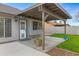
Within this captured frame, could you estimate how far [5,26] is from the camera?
7.55 metres

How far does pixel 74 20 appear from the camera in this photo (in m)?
5.68

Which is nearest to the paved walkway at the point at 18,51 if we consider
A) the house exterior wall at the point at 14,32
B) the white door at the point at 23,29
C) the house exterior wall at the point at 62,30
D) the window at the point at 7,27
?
the house exterior wall at the point at 62,30

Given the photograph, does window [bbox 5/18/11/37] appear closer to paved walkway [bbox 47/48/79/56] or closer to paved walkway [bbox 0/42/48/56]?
paved walkway [bbox 0/42/48/56]

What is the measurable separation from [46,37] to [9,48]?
1.59 meters

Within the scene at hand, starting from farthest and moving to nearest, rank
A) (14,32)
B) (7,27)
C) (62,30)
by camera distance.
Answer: (14,32) → (7,27) → (62,30)

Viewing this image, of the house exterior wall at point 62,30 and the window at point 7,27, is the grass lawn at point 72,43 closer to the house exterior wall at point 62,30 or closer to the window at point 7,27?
the house exterior wall at point 62,30

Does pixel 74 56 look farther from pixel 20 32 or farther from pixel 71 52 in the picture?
pixel 20 32

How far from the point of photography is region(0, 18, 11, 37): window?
7352 mm

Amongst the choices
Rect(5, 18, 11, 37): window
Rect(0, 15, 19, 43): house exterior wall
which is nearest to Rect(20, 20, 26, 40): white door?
Rect(0, 15, 19, 43): house exterior wall

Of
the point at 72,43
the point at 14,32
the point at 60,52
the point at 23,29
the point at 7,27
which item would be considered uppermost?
the point at 7,27

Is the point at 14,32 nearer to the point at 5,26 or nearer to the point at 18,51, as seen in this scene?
the point at 5,26

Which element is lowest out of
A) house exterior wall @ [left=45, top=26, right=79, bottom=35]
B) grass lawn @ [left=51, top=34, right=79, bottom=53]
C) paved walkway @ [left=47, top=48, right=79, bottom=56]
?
paved walkway @ [left=47, top=48, right=79, bottom=56]

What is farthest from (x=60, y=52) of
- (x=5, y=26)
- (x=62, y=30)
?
(x=5, y=26)

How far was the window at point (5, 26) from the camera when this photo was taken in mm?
7352
